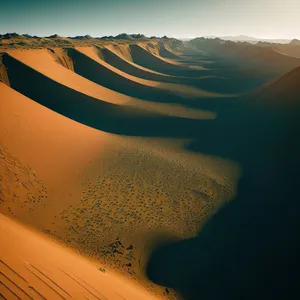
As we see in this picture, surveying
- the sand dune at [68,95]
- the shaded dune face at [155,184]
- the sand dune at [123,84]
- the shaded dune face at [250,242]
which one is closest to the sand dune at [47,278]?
the shaded dune face at [155,184]

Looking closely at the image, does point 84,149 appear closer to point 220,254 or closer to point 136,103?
point 220,254

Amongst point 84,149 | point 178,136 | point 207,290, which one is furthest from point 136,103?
point 207,290

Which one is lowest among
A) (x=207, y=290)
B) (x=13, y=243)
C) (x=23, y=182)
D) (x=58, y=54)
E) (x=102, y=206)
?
(x=207, y=290)

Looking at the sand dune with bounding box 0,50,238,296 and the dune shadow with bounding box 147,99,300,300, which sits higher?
the sand dune with bounding box 0,50,238,296

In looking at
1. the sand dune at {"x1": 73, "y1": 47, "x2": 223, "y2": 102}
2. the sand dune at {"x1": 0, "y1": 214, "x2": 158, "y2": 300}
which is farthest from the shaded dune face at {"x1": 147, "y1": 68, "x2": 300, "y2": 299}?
the sand dune at {"x1": 73, "y1": 47, "x2": 223, "y2": 102}

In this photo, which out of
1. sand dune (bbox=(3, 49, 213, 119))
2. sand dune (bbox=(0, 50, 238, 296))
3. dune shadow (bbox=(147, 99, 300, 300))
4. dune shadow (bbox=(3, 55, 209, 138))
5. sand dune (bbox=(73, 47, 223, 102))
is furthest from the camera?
sand dune (bbox=(73, 47, 223, 102))

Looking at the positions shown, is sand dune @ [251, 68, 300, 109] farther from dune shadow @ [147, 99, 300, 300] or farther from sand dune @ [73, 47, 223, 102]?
sand dune @ [73, 47, 223, 102]
